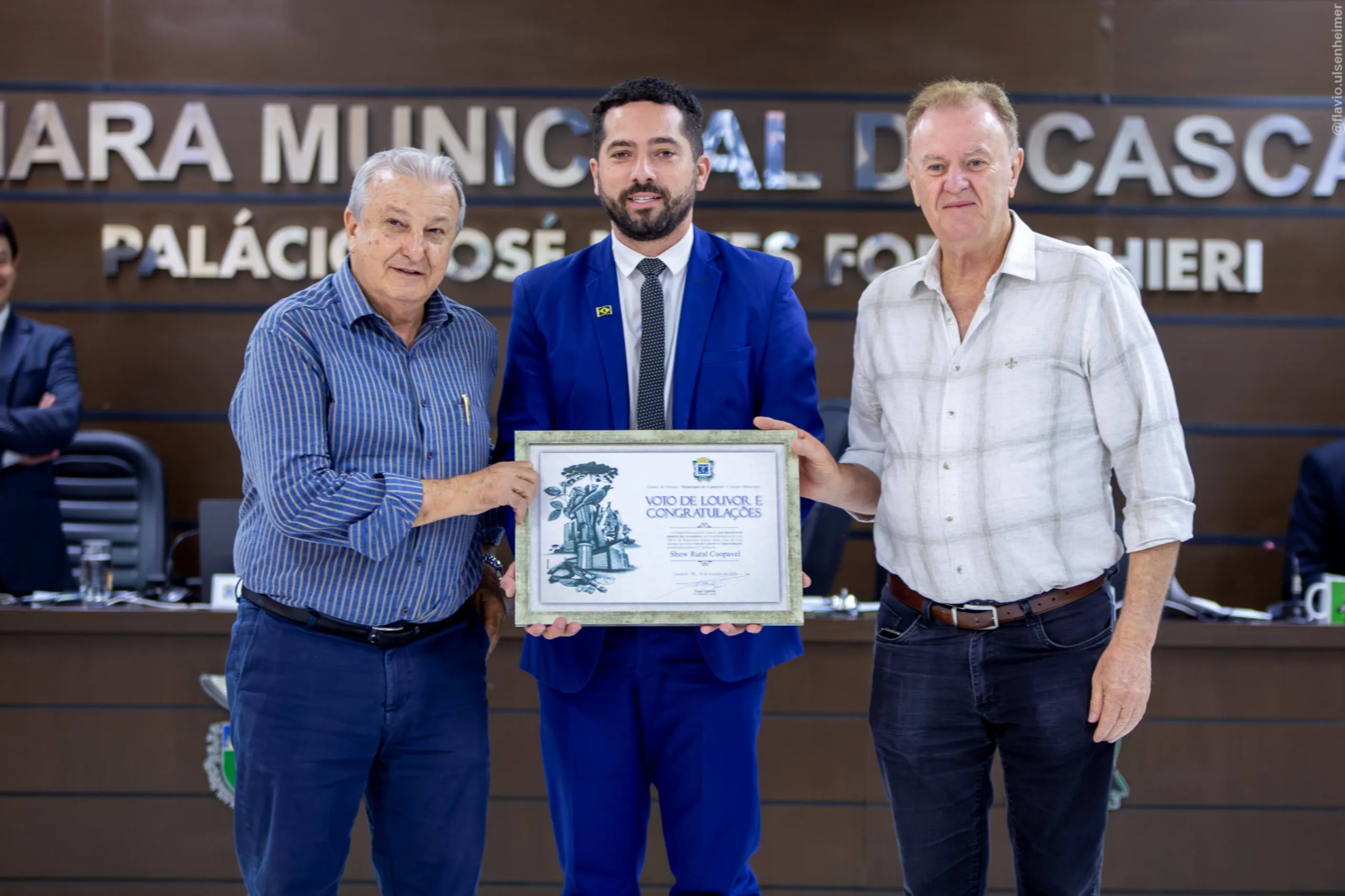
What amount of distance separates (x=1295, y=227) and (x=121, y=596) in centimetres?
493

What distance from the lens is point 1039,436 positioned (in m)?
1.74

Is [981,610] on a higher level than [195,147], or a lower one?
lower

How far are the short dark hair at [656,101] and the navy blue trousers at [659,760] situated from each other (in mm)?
853

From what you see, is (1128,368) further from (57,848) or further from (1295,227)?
(1295,227)

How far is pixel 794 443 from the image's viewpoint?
180 cm

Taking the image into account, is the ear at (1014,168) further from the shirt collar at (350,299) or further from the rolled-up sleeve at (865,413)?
the shirt collar at (350,299)

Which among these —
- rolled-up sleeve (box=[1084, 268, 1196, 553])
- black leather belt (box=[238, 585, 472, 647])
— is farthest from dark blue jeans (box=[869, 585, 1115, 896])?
black leather belt (box=[238, 585, 472, 647])

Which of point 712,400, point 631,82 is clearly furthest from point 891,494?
point 631,82

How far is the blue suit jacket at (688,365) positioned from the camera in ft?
6.03

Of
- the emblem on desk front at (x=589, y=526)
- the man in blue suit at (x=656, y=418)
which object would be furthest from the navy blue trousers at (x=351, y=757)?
the emblem on desk front at (x=589, y=526)

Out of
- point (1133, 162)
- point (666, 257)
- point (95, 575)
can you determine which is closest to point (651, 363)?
point (666, 257)

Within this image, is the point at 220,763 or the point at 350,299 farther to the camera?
the point at 220,763

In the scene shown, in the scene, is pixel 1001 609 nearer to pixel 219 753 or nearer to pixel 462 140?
pixel 219 753

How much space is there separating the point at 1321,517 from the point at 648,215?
10.7 ft
